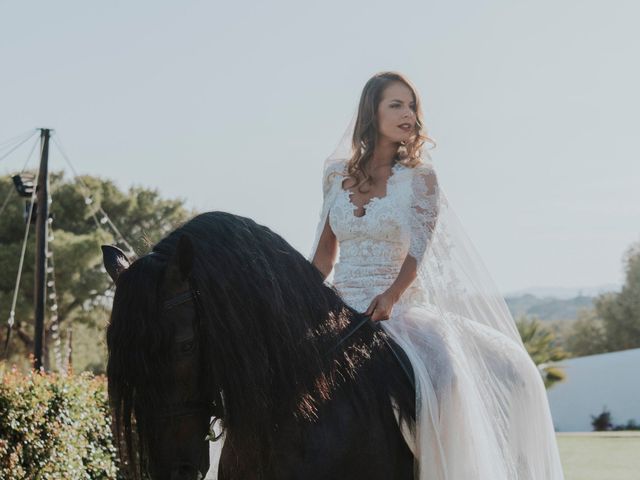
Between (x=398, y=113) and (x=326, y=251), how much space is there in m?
0.79

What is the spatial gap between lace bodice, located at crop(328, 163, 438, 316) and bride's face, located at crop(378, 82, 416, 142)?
6.9 inches

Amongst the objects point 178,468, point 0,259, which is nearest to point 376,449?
point 178,468

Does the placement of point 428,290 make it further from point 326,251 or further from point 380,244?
point 326,251

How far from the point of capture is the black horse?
10.0ft

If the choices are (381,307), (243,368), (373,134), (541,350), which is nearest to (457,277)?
(381,307)

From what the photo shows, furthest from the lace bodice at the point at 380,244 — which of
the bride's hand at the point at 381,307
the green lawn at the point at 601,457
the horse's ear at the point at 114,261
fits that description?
the green lawn at the point at 601,457

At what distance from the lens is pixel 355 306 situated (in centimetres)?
412

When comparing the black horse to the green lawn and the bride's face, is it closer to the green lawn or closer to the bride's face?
the bride's face

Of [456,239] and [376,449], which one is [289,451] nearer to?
[376,449]

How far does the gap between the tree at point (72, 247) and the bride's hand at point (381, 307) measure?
24.6 metres

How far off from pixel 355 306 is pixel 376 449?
30.2 inches

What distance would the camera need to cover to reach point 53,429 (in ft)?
26.8

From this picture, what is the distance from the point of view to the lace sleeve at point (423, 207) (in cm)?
420

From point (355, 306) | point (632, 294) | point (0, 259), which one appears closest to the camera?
point (355, 306)
